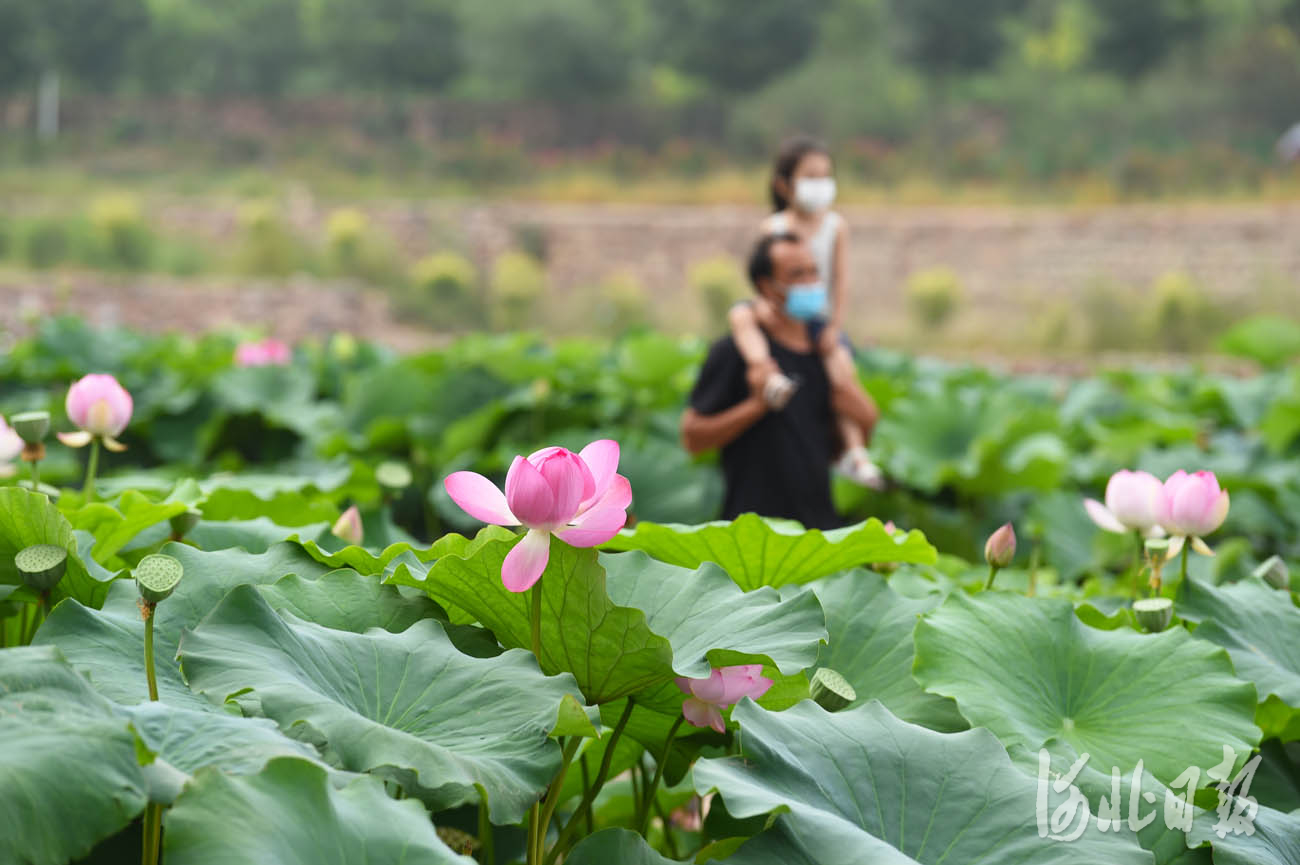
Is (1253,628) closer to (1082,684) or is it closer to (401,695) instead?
(1082,684)

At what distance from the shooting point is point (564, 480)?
88cm

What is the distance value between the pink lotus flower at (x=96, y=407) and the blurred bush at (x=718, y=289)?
1283 centimetres

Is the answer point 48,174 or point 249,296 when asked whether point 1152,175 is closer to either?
point 249,296

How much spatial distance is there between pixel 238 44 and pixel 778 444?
2856 centimetres

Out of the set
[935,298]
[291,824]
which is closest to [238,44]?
[935,298]

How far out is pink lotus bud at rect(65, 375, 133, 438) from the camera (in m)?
1.50

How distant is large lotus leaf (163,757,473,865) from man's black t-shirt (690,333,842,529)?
6.70ft

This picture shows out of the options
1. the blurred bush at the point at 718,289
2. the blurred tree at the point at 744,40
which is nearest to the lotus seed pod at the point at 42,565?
the blurred bush at the point at 718,289

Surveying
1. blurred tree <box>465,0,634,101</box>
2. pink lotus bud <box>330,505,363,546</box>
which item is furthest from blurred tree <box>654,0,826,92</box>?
pink lotus bud <box>330,505,363,546</box>

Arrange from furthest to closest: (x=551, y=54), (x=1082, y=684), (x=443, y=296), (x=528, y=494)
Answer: (x=551, y=54) < (x=443, y=296) < (x=1082, y=684) < (x=528, y=494)

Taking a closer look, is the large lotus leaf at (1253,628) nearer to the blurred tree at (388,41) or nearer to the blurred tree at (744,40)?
the blurred tree at (744,40)

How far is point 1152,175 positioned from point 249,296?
1505cm

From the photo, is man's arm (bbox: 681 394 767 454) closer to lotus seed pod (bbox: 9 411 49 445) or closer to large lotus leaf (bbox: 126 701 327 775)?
lotus seed pod (bbox: 9 411 49 445)

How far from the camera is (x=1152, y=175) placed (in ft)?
69.3
